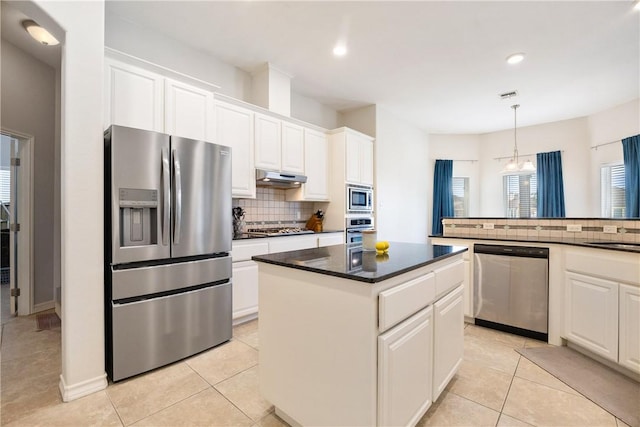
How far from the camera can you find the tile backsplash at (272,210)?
152 inches

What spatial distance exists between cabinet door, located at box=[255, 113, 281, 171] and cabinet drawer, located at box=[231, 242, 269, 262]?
97 cm

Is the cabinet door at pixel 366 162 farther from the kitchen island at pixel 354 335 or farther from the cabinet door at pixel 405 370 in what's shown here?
the cabinet door at pixel 405 370

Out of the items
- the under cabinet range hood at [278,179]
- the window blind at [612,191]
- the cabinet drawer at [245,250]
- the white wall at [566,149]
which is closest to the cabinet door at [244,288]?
the cabinet drawer at [245,250]

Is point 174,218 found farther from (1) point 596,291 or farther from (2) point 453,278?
(1) point 596,291

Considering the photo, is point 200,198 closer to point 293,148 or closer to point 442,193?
point 293,148

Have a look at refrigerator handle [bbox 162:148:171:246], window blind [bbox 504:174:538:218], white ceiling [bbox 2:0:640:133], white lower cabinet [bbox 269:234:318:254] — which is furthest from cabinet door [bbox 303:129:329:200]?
window blind [bbox 504:174:538:218]

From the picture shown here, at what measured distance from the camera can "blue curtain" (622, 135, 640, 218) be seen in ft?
14.3

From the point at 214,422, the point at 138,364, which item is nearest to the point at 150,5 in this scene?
the point at 138,364

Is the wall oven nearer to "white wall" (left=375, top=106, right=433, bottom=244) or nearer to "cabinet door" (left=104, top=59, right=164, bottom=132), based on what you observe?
"white wall" (left=375, top=106, right=433, bottom=244)

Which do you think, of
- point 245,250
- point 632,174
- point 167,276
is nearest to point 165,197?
point 167,276

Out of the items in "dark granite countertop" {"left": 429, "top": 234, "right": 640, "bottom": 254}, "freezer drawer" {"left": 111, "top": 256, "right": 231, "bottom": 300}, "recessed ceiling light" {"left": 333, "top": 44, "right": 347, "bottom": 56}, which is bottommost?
"freezer drawer" {"left": 111, "top": 256, "right": 231, "bottom": 300}

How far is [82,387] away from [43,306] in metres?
2.47

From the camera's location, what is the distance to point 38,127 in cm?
353

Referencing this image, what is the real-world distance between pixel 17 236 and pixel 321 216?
3672 millimetres
